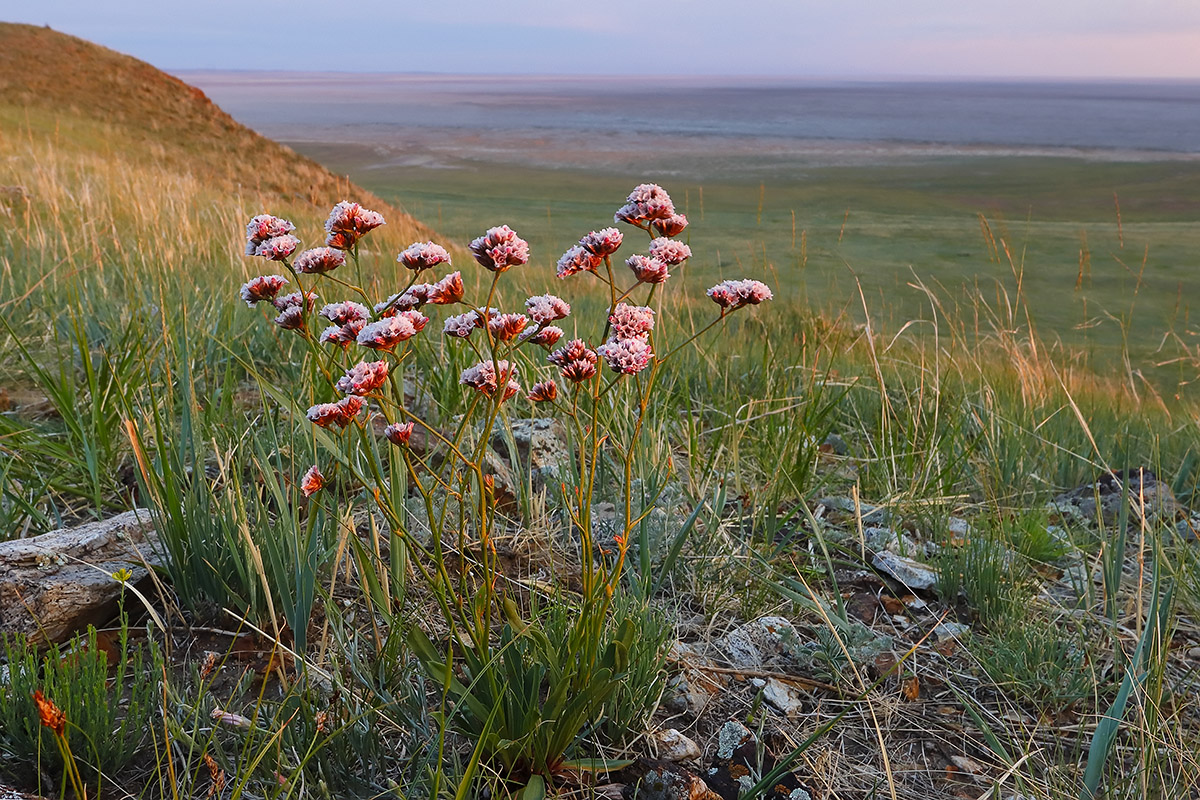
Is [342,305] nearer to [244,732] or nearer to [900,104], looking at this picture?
[244,732]

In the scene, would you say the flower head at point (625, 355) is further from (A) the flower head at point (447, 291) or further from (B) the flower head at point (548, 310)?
(A) the flower head at point (447, 291)

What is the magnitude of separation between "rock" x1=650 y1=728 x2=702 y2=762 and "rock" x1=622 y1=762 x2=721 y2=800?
0.08 metres

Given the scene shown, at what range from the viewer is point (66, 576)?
6.23 feet

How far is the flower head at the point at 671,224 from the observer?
5.16 feet

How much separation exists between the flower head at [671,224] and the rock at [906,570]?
1.30 metres

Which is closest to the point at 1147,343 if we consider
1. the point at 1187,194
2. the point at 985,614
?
the point at 985,614

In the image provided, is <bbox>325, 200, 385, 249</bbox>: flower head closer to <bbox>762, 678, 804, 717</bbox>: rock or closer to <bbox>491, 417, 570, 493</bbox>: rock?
<bbox>491, 417, 570, 493</bbox>: rock

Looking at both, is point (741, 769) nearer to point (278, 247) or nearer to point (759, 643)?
point (759, 643)

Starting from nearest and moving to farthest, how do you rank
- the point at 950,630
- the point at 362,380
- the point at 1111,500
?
1. the point at 362,380
2. the point at 950,630
3. the point at 1111,500

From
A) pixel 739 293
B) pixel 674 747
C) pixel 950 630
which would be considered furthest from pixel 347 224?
pixel 950 630

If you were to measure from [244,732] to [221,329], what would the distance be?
243cm

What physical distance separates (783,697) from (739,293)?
3.09ft

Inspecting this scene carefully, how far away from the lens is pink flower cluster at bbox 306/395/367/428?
1.30 meters

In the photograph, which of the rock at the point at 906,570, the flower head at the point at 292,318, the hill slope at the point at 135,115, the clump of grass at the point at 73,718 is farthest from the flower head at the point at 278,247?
the hill slope at the point at 135,115
